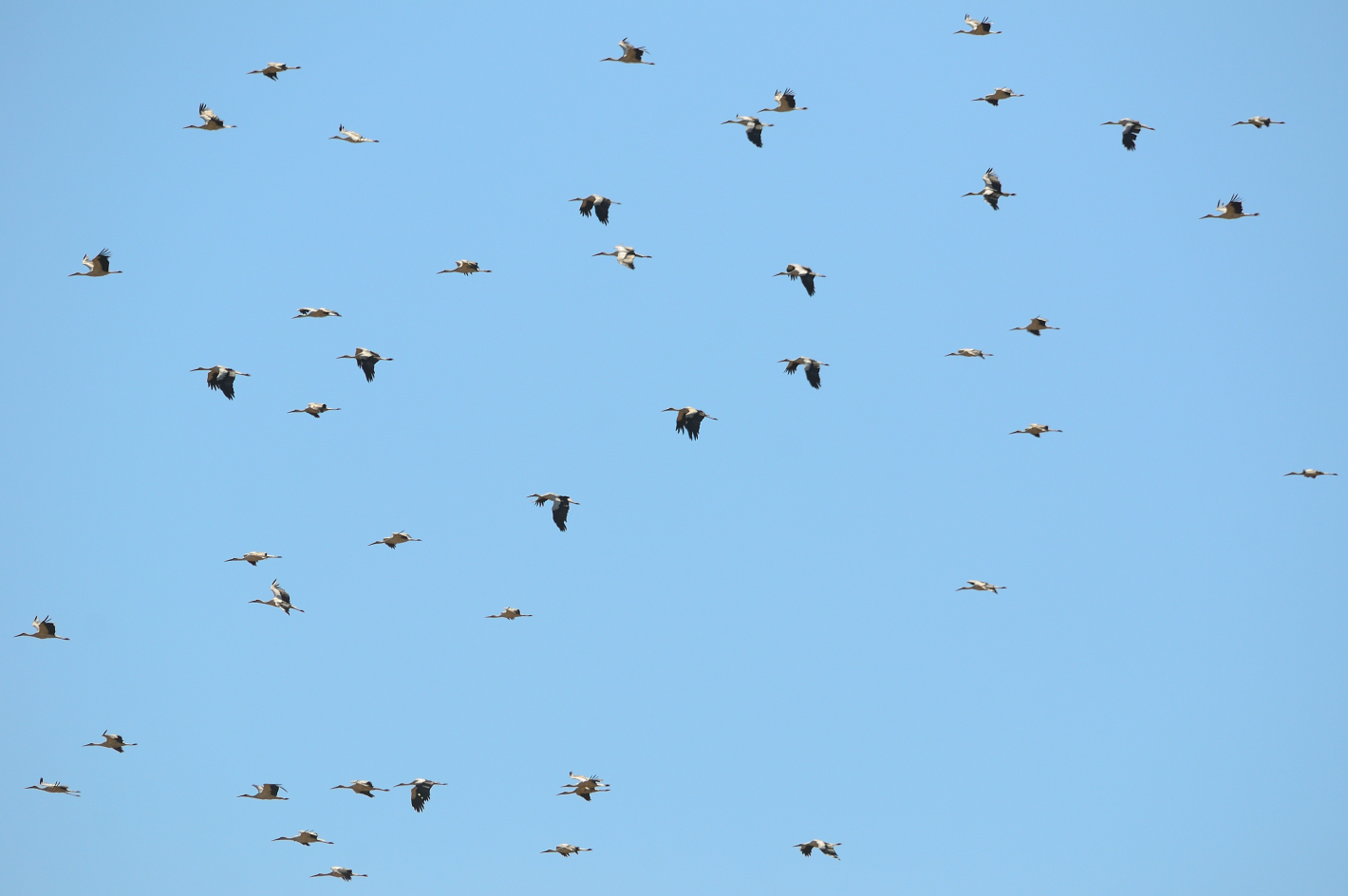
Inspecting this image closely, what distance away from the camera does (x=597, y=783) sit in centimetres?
4791

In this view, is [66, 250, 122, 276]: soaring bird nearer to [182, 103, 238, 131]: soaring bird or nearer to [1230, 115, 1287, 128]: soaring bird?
[182, 103, 238, 131]: soaring bird

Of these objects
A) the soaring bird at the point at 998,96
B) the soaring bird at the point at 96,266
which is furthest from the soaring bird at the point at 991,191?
the soaring bird at the point at 96,266

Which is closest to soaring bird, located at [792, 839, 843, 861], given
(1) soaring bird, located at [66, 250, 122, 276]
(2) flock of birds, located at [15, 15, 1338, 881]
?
(2) flock of birds, located at [15, 15, 1338, 881]

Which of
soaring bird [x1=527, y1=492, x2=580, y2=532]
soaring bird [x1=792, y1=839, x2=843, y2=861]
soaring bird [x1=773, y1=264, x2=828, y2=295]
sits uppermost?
soaring bird [x1=773, y1=264, x2=828, y2=295]

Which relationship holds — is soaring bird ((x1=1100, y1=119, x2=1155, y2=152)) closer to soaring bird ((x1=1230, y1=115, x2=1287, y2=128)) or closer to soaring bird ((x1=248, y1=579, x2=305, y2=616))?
soaring bird ((x1=1230, y1=115, x2=1287, y2=128))

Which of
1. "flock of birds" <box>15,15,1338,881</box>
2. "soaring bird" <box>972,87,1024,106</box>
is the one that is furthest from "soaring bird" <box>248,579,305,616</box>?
"soaring bird" <box>972,87,1024,106</box>

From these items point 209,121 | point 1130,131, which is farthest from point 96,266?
point 1130,131

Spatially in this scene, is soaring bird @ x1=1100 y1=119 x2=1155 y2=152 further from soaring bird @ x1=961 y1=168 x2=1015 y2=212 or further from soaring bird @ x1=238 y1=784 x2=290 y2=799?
soaring bird @ x1=238 y1=784 x2=290 y2=799

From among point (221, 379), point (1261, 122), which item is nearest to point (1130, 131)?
point (1261, 122)

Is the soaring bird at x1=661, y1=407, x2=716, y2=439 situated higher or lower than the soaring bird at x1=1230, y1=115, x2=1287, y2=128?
lower

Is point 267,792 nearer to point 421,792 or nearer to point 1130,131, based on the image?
point 421,792

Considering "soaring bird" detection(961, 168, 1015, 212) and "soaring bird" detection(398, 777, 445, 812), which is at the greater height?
"soaring bird" detection(961, 168, 1015, 212)

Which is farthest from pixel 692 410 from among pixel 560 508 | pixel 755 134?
pixel 755 134

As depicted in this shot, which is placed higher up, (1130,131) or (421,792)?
(1130,131)
